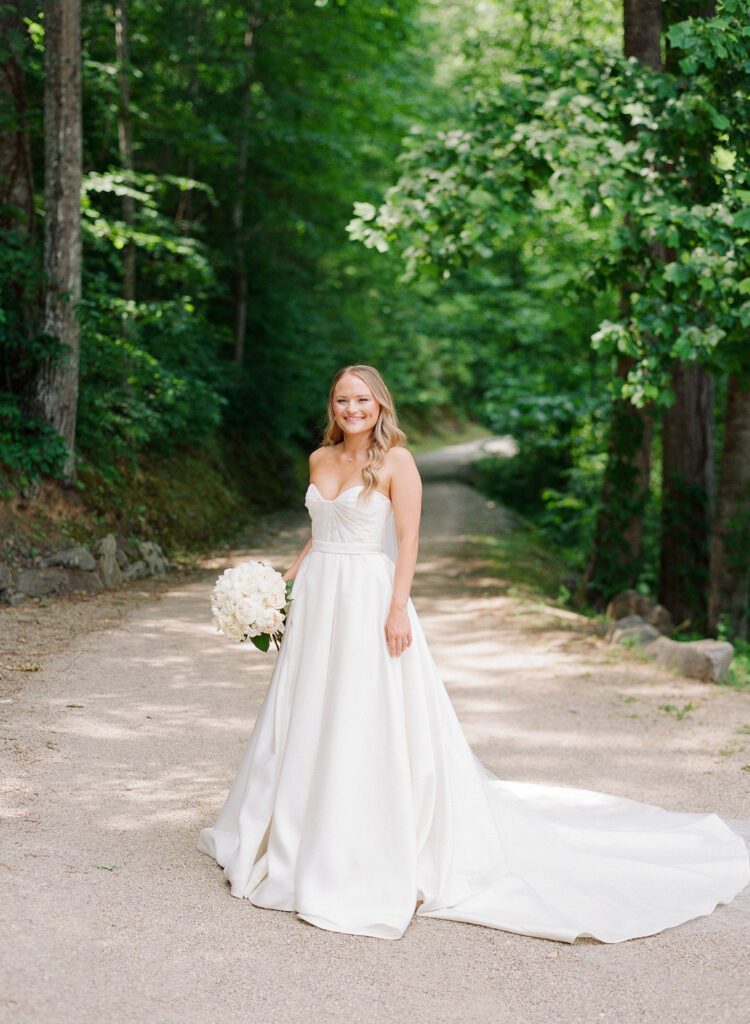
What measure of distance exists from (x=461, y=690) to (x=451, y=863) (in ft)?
12.5

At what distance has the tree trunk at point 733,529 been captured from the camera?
34.3ft

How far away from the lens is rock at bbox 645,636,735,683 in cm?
826

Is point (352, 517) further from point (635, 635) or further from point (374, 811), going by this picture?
point (635, 635)

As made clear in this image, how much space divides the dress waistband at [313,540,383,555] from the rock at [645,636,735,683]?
4.95 metres

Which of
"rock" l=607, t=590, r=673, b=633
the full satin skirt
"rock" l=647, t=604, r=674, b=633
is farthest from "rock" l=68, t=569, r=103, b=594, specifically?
the full satin skirt

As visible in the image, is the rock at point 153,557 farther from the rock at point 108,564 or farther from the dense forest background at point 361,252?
the rock at point 108,564

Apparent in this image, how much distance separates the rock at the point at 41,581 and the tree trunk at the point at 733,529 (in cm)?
664

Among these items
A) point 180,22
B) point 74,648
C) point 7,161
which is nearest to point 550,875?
point 74,648

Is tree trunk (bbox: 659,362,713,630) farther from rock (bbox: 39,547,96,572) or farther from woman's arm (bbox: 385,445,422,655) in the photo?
woman's arm (bbox: 385,445,422,655)

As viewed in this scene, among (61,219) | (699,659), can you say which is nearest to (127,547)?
(61,219)

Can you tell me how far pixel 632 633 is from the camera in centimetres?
942

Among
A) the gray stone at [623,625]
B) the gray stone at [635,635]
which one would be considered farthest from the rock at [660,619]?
the gray stone at [635,635]

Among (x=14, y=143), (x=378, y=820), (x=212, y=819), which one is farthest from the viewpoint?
(x=14, y=143)

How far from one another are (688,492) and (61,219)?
7409mm
